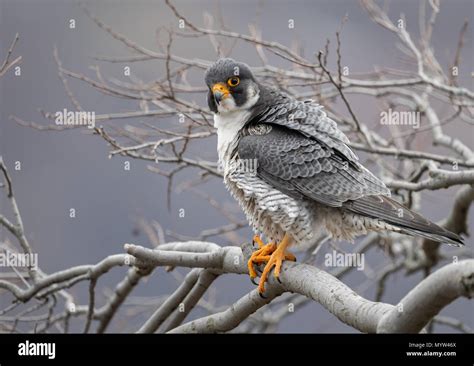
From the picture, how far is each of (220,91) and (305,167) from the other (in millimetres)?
711

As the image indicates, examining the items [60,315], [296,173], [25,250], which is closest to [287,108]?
[296,173]

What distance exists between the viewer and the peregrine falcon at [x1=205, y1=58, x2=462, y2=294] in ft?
13.5

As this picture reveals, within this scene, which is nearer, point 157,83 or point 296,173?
point 296,173

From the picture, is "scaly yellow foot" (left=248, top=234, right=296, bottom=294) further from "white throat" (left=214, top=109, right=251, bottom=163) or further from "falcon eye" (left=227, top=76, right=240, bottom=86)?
"falcon eye" (left=227, top=76, right=240, bottom=86)

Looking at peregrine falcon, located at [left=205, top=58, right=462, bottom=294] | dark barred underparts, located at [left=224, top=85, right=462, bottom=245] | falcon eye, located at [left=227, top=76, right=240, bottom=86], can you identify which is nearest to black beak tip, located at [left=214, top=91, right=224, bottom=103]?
peregrine falcon, located at [left=205, top=58, right=462, bottom=294]

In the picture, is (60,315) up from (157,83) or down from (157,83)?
down

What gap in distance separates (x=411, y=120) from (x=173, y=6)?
2.28 m

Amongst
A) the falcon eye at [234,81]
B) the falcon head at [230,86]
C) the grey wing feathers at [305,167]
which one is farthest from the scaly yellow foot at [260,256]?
the falcon eye at [234,81]

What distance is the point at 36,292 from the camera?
15.9ft

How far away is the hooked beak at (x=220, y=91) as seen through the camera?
4418 mm

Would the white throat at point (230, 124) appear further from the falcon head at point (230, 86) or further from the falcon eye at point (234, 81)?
the falcon eye at point (234, 81)

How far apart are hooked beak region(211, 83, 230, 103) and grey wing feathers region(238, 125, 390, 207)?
0.30 meters

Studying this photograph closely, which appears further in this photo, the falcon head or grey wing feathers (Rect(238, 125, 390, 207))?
the falcon head

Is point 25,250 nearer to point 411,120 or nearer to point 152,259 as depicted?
point 152,259
